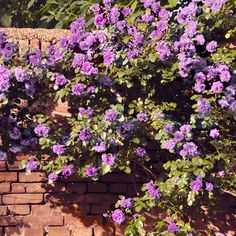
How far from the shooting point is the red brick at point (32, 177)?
421 centimetres

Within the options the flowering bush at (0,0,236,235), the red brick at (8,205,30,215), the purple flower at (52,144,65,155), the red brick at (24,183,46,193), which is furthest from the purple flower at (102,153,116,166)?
the red brick at (8,205,30,215)

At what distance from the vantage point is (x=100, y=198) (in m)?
4.30

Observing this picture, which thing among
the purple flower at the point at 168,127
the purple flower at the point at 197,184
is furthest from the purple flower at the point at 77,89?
the purple flower at the point at 197,184

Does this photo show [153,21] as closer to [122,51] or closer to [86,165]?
[122,51]

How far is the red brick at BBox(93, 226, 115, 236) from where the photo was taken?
427 cm

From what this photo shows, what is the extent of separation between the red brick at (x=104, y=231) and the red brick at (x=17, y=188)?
61cm

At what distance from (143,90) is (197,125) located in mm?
450

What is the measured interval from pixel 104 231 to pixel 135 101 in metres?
1.04

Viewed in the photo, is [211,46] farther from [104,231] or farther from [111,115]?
[104,231]

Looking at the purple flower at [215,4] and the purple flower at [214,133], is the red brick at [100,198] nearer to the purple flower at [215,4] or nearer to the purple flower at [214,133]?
the purple flower at [214,133]

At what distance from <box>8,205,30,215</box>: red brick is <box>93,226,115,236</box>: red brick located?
52cm

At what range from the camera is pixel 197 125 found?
394 centimetres

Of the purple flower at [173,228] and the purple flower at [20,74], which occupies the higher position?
the purple flower at [20,74]

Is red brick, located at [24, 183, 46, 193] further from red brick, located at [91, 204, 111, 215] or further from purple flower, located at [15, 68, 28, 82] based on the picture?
purple flower, located at [15, 68, 28, 82]
